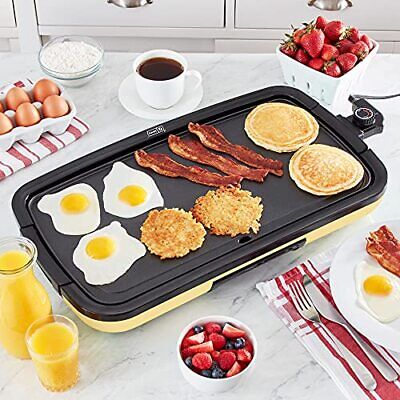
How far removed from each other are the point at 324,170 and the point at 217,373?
1.92 feet

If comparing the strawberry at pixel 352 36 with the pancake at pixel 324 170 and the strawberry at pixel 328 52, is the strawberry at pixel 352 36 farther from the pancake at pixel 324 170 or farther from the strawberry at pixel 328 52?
the pancake at pixel 324 170

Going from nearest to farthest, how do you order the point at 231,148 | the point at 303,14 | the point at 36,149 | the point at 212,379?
1. the point at 212,379
2. the point at 231,148
3. the point at 36,149
4. the point at 303,14

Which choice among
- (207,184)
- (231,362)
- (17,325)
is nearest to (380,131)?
(207,184)

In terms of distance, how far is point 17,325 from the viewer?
157 centimetres

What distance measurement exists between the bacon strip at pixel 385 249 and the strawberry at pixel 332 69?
55cm

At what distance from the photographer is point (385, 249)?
5.61 feet

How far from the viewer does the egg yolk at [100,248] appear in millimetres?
1717

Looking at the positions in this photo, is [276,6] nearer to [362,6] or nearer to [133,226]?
[362,6]

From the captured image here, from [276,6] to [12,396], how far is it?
2.00m

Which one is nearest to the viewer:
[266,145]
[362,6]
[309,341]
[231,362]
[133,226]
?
[231,362]

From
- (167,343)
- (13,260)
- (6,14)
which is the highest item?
(13,260)

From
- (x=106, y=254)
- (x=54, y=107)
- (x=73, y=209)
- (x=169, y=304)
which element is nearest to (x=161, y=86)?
(x=54, y=107)

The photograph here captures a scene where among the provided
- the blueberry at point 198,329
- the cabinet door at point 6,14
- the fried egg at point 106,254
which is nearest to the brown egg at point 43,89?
the fried egg at point 106,254

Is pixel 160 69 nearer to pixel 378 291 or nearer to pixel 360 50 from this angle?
pixel 360 50
